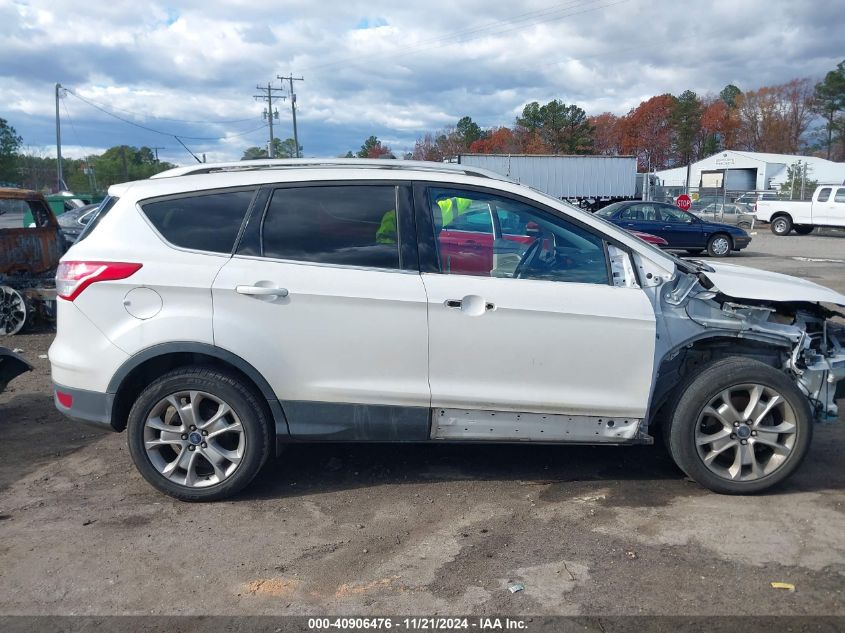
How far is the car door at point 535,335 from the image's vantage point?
394cm

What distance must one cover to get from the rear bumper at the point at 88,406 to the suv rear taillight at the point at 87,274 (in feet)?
1.83

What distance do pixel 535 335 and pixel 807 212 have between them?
93.7 feet

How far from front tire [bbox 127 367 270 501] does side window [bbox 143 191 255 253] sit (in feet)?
2.38

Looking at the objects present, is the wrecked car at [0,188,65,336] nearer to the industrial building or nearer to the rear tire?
the rear tire

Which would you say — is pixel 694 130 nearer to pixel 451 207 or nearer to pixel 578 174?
pixel 578 174

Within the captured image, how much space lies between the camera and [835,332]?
15.3 feet

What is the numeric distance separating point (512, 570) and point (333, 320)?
1.60 metres

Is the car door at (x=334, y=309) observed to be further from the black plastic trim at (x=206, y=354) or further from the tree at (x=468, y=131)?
the tree at (x=468, y=131)

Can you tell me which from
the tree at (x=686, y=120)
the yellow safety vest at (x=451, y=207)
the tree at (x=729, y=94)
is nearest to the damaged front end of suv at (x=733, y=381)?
the yellow safety vest at (x=451, y=207)

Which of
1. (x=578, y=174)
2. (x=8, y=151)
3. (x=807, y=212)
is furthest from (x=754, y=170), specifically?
(x=8, y=151)

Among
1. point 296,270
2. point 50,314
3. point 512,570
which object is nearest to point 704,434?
point 512,570

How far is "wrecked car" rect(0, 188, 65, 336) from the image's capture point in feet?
31.2

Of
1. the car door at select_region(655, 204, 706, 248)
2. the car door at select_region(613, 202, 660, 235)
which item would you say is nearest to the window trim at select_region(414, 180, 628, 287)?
the car door at select_region(613, 202, 660, 235)

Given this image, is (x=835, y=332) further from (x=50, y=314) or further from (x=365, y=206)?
(x=50, y=314)
